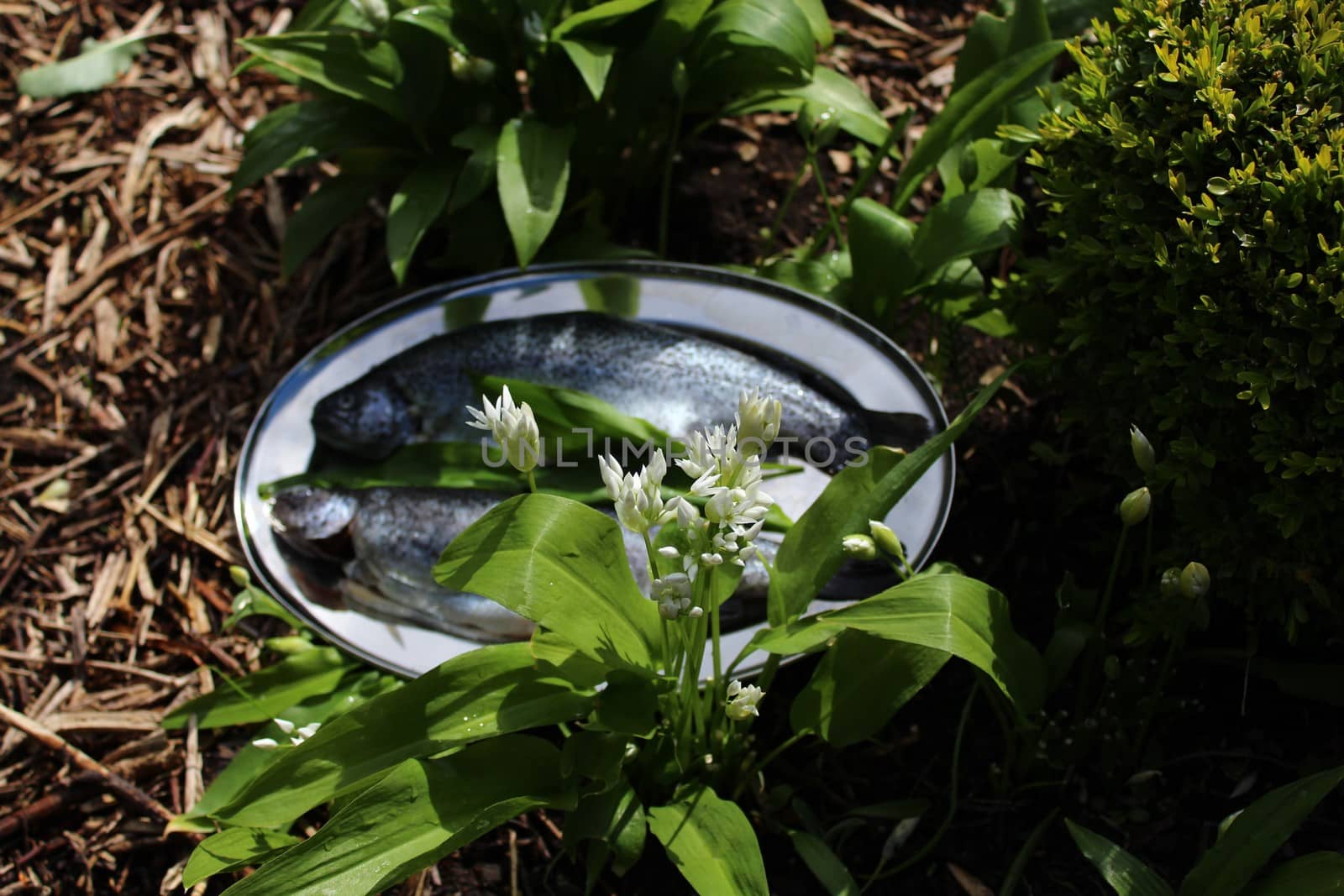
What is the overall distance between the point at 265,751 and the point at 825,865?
1.07m

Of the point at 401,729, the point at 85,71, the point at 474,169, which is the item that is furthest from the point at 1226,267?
the point at 85,71

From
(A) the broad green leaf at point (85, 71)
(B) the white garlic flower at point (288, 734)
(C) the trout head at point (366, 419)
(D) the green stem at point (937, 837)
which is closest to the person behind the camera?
(B) the white garlic flower at point (288, 734)

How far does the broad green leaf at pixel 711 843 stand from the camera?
66.7 inches

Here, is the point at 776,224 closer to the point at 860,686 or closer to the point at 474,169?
the point at 474,169

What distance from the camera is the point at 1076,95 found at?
222cm

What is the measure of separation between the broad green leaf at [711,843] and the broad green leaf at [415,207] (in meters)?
1.39

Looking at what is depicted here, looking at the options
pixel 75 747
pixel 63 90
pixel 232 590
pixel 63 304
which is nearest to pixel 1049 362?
pixel 232 590

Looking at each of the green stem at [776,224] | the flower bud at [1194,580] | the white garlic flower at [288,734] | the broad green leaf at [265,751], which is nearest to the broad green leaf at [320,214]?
the green stem at [776,224]

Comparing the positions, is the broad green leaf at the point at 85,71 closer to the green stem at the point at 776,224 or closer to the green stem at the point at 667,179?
the green stem at the point at 667,179

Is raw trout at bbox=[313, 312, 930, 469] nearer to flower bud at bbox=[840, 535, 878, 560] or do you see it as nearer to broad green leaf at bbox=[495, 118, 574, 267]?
broad green leaf at bbox=[495, 118, 574, 267]

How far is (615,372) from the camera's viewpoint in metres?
2.56

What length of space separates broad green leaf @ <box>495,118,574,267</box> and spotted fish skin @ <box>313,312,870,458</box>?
0.22m

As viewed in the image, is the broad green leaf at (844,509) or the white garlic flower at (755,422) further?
the broad green leaf at (844,509)

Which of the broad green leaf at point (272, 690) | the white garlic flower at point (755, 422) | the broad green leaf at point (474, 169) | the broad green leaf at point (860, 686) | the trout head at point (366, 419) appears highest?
the white garlic flower at point (755, 422)
